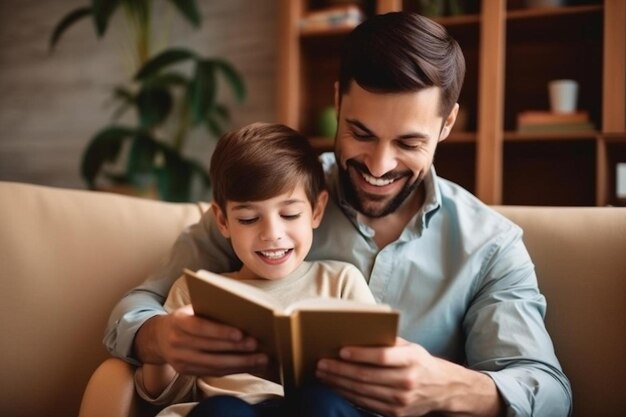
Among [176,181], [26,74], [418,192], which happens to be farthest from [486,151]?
[26,74]

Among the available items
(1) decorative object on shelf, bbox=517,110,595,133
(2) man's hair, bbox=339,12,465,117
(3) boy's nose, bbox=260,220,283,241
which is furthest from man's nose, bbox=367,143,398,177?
(1) decorative object on shelf, bbox=517,110,595,133

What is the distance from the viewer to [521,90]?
2.75 metres

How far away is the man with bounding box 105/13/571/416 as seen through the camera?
107 centimetres

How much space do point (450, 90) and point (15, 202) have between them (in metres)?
0.99

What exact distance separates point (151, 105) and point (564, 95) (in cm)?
175

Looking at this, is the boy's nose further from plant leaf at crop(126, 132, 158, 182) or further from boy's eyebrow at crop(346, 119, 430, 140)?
plant leaf at crop(126, 132, 158, 182)

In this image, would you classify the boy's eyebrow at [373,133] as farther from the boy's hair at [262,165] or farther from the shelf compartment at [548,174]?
the shelf compartment at [548,174]

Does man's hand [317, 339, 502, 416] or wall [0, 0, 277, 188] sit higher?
wall [0, 0, 277, 188]

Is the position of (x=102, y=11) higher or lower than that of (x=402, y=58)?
higher

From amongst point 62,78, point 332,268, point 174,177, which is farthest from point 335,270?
point 62,78

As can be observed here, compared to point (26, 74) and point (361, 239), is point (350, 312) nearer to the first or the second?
point (361, 239)

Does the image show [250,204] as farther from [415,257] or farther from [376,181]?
[415,257]

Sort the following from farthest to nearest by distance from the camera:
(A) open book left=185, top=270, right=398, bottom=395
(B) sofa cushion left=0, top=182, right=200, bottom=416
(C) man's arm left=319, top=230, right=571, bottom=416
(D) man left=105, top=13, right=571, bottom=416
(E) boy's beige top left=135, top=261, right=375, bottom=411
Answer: (B) sofa cushion left=0, top=182, right=200, bottom=416, (E) boy's beige top left=135, top=261, right=375, bottom=411, (D) man left=105, top=13, right=571, bottom=416, (C) man's arm left=319, top=230, right=571, bottom=416, (A) open book left=185, top=270, right=398, bottom=395

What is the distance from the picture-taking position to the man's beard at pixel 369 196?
52.7 inches
